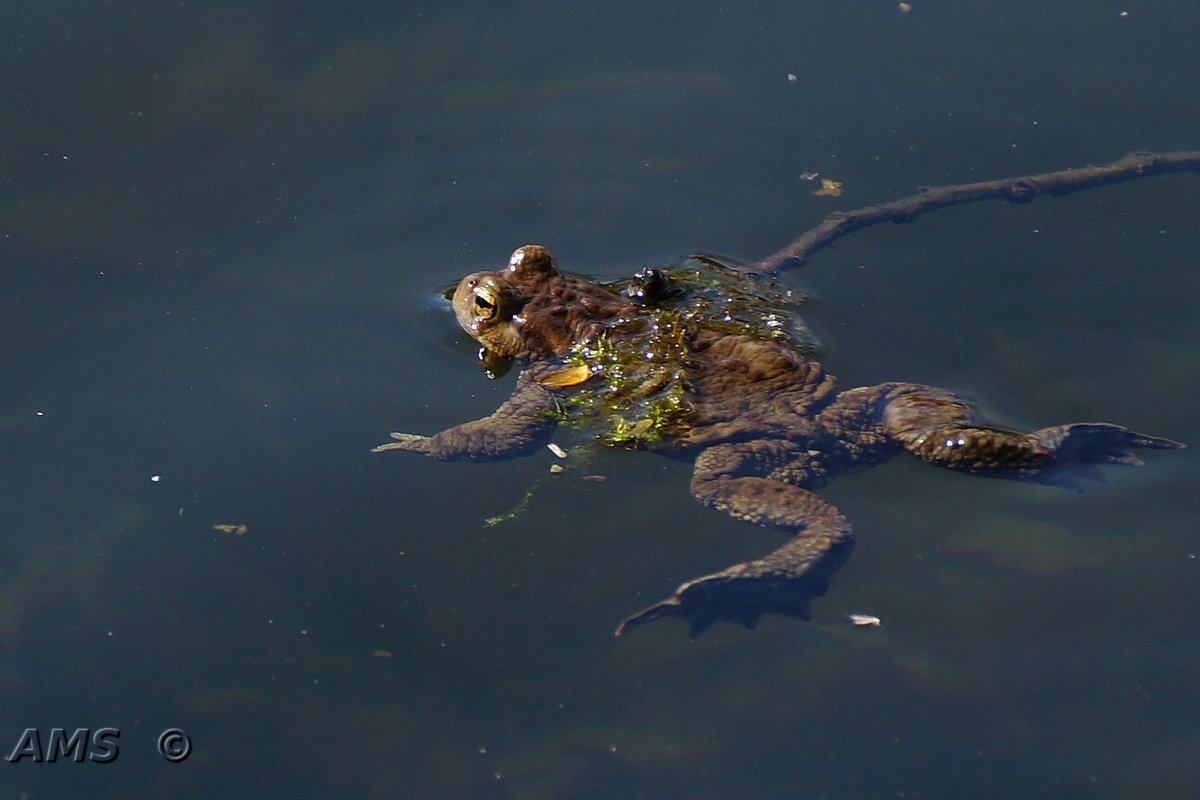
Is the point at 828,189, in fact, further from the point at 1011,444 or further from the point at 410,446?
the point at 410,446

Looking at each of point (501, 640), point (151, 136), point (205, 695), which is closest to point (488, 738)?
point (501, 640)

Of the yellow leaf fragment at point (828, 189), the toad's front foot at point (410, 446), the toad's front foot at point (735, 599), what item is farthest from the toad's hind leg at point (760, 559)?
the yellow leaf fragment at point (828, 189)

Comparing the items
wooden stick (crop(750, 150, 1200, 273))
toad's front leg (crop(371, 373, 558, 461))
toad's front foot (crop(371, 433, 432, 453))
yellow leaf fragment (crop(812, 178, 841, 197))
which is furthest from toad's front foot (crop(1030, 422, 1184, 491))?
toad's front foot (crop(371, 433, 432, 453))

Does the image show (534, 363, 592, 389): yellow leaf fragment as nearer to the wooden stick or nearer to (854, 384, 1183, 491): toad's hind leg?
the wooden stick

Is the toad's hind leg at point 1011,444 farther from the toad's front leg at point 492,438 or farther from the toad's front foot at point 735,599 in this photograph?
the toad's front leg at point 492,438

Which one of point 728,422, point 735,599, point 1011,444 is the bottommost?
point 735,599

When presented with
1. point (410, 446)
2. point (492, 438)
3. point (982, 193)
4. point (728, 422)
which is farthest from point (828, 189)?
point (410, 446)
